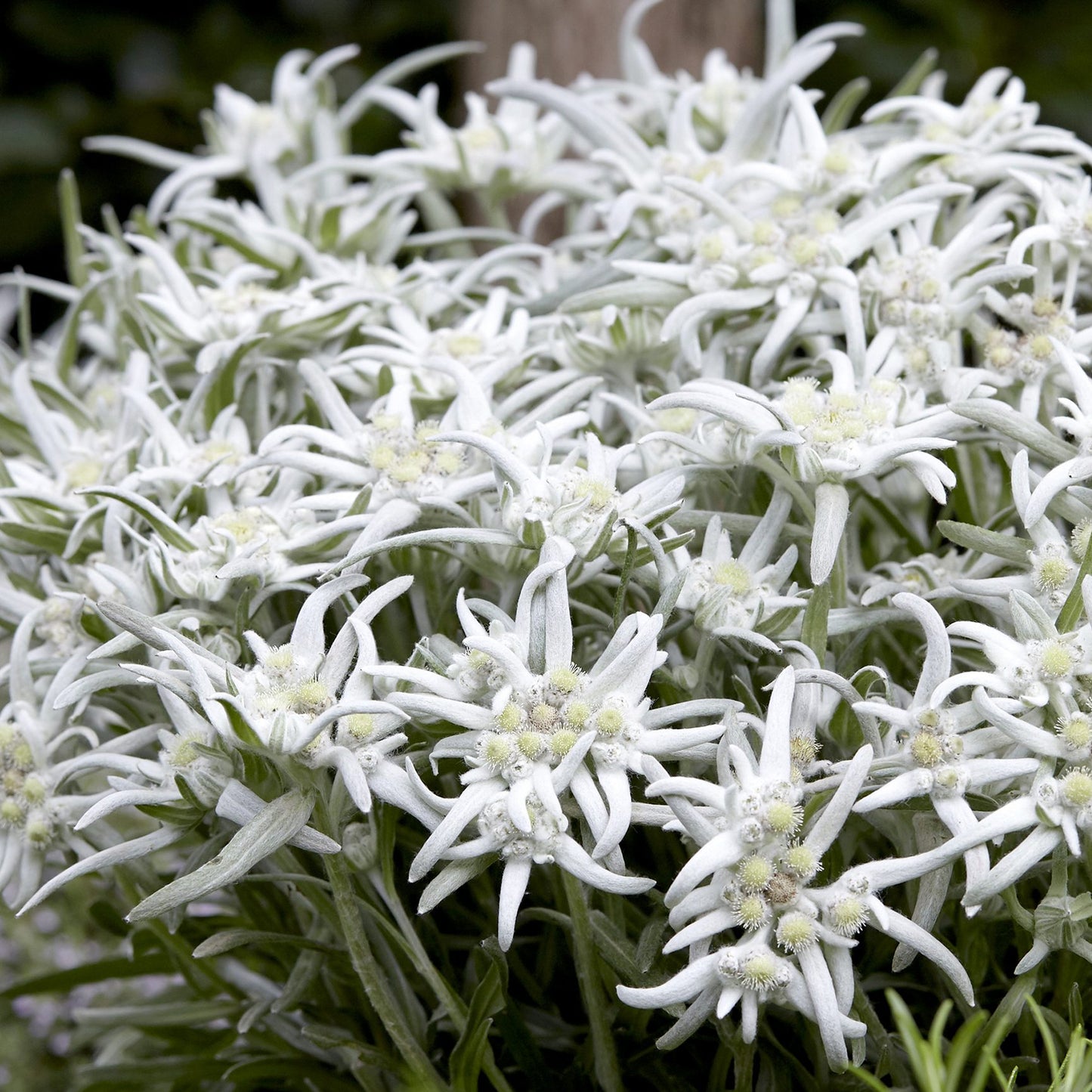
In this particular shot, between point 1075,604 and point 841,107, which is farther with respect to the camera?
point 841,107

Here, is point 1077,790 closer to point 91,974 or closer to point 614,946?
point 614,946

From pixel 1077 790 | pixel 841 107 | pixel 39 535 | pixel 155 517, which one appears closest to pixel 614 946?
pixel 1077 790

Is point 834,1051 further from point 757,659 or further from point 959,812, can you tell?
point 757,659

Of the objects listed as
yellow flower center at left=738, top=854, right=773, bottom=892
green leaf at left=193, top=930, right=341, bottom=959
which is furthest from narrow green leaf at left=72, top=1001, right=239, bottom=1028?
yellow flower center at left=738, top=854, right=773, bottom=892

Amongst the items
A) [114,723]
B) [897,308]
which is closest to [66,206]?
[114,723]

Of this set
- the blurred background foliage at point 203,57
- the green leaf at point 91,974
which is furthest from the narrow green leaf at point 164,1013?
the blurred background foliage at point 203,57

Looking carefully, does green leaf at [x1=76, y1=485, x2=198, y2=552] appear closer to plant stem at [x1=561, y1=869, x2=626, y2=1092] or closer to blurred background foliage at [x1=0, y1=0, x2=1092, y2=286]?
plant stem at [x1=561, y1=869, x2=626, y2=1092]
